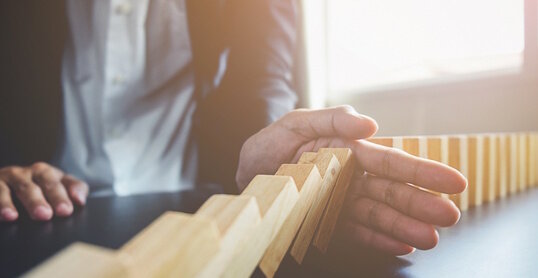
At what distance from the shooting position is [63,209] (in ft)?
2.27

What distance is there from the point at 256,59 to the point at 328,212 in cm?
106

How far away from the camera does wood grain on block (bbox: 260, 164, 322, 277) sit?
0.96 feet

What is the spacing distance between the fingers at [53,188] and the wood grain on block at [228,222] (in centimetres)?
53

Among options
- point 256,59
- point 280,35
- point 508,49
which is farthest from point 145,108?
point 508,49

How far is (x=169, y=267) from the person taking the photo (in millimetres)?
203

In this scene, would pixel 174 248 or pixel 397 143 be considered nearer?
pixel 174 248

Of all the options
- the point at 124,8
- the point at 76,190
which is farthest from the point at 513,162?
the point at 124,8

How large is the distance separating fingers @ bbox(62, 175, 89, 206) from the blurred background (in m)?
1.13

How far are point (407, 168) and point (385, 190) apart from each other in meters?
0.05

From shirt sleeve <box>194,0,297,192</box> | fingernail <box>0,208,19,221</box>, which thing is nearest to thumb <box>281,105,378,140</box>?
fingernail <box>0,208,19,221</box>

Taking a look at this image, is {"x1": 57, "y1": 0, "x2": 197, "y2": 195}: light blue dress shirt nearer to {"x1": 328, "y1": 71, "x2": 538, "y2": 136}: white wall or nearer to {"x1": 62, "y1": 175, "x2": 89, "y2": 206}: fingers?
{"x1": 62, "y1": 175, "x2": 89, "y2": 206}: fingers

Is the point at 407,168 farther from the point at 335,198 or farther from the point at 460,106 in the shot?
the point at 460,106

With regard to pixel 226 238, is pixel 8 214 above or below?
below

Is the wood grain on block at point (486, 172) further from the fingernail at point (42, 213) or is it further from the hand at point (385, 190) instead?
the fingernail at point (42, 213)
